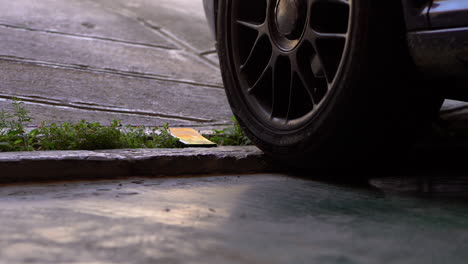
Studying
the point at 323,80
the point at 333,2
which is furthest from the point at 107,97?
the point at 333,2

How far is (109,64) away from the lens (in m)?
4.61

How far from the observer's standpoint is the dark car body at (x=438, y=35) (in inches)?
72.5

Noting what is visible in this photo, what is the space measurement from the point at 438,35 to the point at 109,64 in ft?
10.5

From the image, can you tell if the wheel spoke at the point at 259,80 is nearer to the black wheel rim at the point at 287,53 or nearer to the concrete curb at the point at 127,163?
the black wheel rim at the point at 287,53

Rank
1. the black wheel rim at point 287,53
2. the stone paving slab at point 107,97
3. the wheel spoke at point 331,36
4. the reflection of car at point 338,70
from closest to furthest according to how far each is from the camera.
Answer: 1. the reflection of car at point 338,70
2. the wheel spoke at point 331,36
3. the black wheel rim at point 287,53
4. the stone paving slab at point 107,97

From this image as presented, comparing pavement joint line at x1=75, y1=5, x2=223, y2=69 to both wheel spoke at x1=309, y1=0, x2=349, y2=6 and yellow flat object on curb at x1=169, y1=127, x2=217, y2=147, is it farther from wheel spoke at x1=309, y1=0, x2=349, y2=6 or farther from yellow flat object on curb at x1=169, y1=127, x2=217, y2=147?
wheel spoke at x1=309, y1=0, x2=349, y2=6

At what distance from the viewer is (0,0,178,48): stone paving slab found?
5465 mm

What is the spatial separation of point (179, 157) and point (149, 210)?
29.2 inches

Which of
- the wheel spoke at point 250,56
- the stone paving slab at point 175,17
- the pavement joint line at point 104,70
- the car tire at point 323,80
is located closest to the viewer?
the car tire at point 323,80

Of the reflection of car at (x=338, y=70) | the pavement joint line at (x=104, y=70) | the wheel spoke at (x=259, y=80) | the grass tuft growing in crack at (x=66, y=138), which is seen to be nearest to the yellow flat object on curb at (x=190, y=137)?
the grass tuft growing in crack at (x=66, y=138)

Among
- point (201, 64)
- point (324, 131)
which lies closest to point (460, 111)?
point (324, 131)

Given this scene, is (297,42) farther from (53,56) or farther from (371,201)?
(53,56)

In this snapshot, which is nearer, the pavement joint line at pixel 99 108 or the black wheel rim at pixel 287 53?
the black wheel rim at pixel 287 53

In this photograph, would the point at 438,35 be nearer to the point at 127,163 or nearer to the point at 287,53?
the point at 287,53
